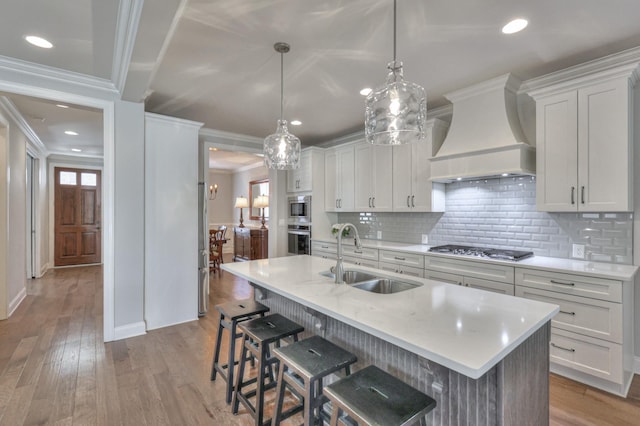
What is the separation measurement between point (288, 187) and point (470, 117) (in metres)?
3.28

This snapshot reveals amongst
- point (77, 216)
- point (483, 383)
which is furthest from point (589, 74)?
point (77, 216)

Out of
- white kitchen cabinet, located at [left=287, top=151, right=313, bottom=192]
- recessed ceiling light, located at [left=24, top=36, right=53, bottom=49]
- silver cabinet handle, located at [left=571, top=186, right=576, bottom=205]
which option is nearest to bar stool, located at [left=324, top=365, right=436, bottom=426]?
silver cabinet handle, located at [left=571, top=186, right=576, bottom=205]

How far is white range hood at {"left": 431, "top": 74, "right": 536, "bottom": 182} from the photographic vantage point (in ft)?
9.25

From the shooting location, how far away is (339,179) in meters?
4.93

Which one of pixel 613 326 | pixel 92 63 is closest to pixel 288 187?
pixel 92 63

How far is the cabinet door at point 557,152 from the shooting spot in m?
2.60

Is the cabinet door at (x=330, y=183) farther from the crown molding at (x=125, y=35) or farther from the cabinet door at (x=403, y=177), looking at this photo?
the crown molding at (x=125, y=35)

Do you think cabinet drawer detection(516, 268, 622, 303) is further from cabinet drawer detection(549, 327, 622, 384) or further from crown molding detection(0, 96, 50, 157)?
crown molding detection(0, 96, 50, 157)

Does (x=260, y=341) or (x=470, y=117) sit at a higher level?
(x=470, y=117)

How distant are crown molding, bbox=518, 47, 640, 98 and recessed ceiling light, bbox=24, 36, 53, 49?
3999 millimetres

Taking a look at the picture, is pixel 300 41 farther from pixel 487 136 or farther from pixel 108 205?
pixel 108 205

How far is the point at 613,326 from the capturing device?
223 cm

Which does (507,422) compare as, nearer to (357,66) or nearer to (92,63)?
(357,66)

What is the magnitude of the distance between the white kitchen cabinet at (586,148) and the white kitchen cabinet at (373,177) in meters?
1.71
